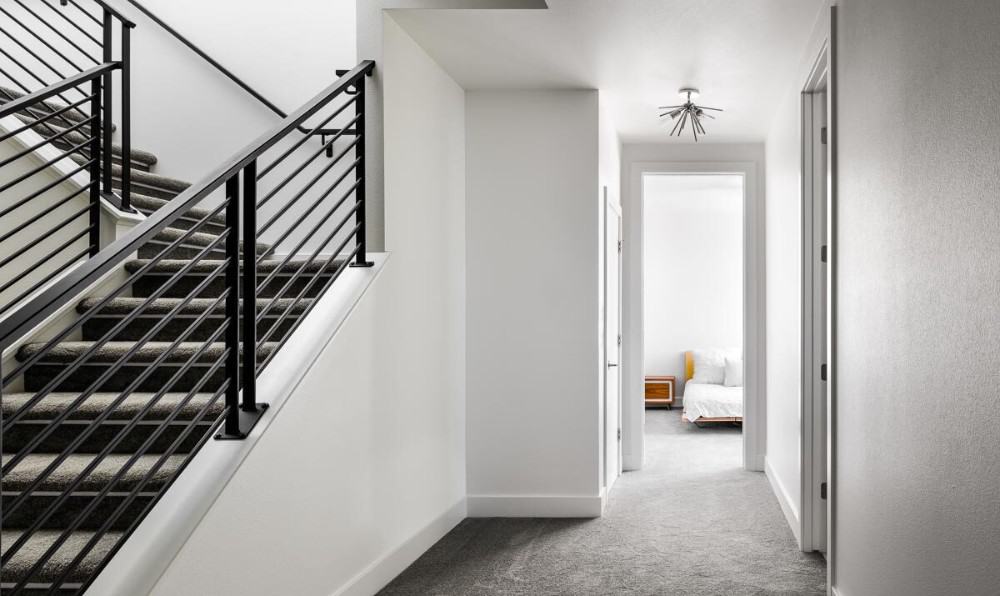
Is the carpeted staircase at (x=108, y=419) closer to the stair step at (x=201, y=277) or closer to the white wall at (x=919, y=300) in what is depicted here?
the stair step at (x=201, y=277)

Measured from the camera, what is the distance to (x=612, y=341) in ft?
17.1

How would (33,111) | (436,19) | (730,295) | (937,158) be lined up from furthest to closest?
1. (730,295)
2. (33,111)
3. (436,19)
4. (937,158)

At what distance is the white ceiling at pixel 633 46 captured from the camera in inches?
129

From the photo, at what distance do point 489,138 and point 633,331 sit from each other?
212 centimetres

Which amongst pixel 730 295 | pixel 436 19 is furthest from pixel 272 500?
pixel 730 295

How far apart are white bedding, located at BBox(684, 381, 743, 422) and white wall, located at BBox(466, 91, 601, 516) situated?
12.0 feet

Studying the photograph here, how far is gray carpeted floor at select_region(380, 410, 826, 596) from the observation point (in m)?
3.31

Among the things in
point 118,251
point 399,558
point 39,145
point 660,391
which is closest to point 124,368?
point 39,145

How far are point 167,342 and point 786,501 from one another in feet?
10.8

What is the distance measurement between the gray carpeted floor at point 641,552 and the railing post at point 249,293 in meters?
1.31

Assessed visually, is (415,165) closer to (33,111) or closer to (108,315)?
(108,315)

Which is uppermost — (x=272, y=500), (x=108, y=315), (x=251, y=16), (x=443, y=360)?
(x=251, y=16)

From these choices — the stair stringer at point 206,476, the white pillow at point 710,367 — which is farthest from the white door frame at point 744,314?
the stair stringer at point 206,476

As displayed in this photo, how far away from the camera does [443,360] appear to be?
4.12 meters
